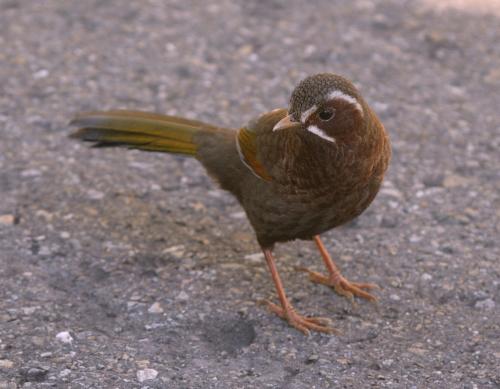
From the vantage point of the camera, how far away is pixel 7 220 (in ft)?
18.2

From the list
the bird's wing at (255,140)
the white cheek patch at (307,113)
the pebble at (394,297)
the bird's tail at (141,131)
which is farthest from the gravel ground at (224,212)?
the white cheek patch at (307,113)

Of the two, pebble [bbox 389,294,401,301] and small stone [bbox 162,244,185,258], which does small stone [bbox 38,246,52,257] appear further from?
pebble [bbox 389,294,401,301]

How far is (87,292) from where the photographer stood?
495cm

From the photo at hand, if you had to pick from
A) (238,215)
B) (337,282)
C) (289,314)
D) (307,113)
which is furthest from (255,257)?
(307,113)

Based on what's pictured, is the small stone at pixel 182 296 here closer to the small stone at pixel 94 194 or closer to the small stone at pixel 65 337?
the small stone at pixel 65 337

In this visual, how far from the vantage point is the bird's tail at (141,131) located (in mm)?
5441

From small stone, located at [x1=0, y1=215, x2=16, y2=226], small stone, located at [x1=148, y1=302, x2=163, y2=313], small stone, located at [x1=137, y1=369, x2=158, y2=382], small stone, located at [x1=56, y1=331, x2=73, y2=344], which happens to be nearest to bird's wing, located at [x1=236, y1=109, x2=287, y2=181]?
small stone, located at [x1=148, y1=302, x2=163, y2=313]

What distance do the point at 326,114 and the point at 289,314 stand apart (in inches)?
45.5

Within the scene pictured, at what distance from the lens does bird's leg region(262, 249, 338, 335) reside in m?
4.68

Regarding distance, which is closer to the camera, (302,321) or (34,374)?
(34,374)

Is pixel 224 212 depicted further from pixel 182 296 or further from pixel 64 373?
pixel 64 373

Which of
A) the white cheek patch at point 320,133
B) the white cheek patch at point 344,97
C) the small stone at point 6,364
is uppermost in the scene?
the white cheek patch at point 344,97

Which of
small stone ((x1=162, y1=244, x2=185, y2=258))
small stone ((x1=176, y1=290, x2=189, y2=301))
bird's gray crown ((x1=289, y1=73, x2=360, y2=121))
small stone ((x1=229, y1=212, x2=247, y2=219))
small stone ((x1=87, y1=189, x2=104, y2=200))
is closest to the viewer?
bird's gray crown ((x1=289, y1=73, x2=360, y2=121))

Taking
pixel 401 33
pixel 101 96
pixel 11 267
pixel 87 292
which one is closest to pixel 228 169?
pixel 87 292
